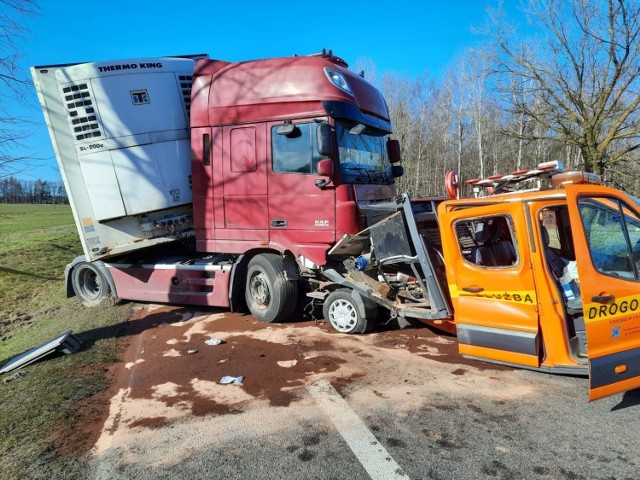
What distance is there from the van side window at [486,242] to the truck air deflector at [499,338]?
0.68 metres

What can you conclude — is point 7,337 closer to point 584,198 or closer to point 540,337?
point 540,337

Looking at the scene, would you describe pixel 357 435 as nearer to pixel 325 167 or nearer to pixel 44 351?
pixel 325 167

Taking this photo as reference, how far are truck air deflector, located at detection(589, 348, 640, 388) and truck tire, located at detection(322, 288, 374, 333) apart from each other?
298 centimetres

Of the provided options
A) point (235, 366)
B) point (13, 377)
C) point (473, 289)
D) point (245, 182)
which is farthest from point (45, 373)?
point (473, 289)

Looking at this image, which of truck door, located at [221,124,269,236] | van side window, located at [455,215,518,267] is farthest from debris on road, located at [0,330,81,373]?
van side window, located at [455,215,518,267]

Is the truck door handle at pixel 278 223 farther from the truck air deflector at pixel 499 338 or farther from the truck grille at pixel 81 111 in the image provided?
the truck grille at pixel 81 111

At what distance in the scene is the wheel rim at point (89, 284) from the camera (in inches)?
372

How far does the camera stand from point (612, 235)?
3.92m

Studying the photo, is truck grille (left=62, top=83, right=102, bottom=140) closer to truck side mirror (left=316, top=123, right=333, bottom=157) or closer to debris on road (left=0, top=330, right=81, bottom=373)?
debris on road (left=0, top=330, right=81, bottom=373)

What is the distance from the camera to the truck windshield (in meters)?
6.45

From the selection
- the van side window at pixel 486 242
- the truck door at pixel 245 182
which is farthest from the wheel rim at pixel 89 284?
the van side window at pixel 486 242

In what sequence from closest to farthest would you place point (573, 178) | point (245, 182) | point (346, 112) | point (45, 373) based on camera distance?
1. point (573, 178)
2. point (45, 373)
3. point (346, 112)
4. point (245, 182)

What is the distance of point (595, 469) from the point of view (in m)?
3.01

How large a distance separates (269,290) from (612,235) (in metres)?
4.55
